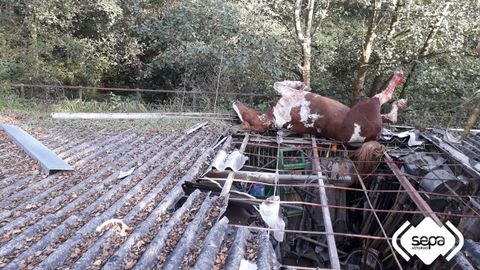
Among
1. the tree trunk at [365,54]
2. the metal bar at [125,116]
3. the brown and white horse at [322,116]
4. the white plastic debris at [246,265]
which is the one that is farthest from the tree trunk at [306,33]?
the white plastic debris at [246,265]

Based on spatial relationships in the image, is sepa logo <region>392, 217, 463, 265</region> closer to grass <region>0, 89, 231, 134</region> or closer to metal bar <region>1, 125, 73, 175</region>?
metal bar <region>1, 125, 73, 175</region>

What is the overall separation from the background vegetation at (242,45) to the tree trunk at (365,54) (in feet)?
0.12

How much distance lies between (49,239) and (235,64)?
25.4 ft

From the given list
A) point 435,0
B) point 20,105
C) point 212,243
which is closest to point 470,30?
point 435,0

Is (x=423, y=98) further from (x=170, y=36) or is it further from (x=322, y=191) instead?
(x=322, y=191)

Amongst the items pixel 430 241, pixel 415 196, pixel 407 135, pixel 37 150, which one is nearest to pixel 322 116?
pixel 407 135

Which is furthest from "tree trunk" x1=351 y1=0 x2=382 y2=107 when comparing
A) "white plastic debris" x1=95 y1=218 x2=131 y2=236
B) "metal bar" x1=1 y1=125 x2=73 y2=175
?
"white plastic debris" x1=95 y1=218 x2=131 y2=236

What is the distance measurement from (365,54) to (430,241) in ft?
27.0

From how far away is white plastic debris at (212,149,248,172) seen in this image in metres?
5.17

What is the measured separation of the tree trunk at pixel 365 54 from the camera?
10484 millimetres

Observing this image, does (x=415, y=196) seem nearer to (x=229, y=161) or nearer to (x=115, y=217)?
(x=229, y=161)

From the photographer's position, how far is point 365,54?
10.9 m

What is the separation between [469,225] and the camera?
3.98 meters

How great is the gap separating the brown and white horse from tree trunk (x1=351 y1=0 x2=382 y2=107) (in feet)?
11.6
